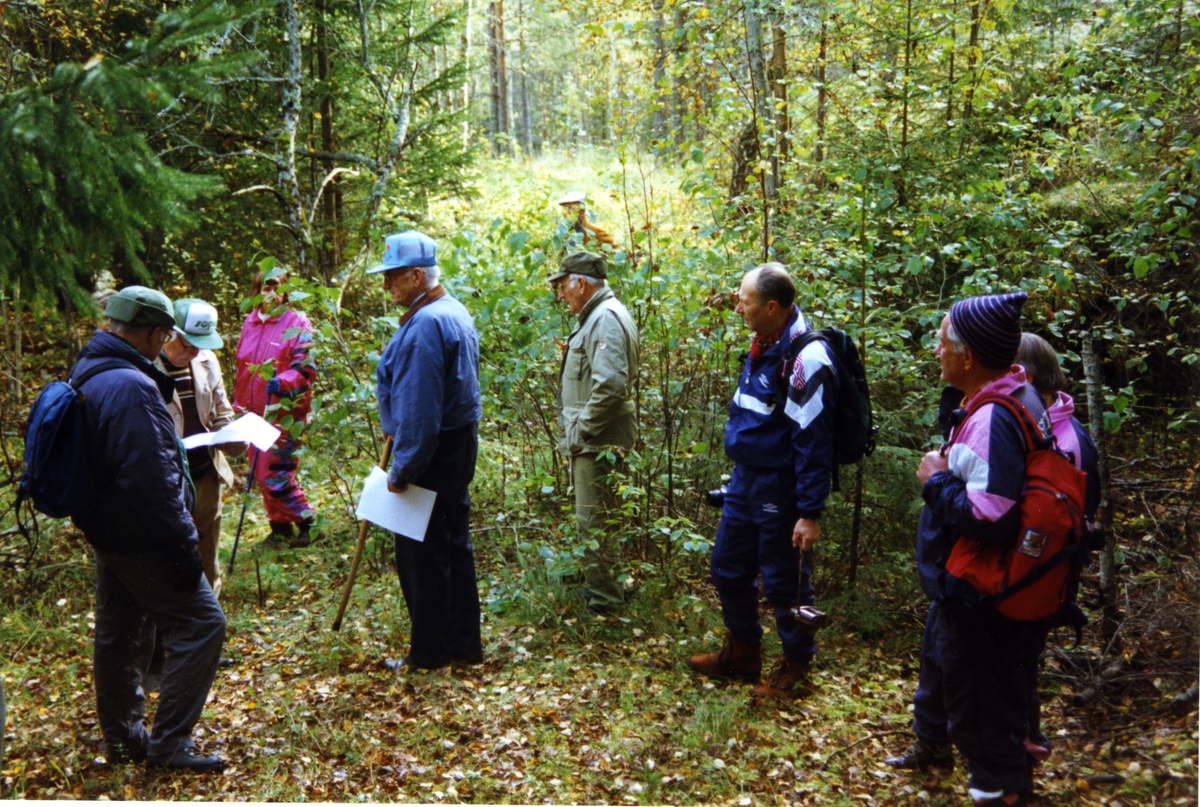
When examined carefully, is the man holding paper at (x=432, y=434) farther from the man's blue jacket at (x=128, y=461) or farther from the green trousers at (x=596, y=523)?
the man's blue jacket at (x=128, y=461)

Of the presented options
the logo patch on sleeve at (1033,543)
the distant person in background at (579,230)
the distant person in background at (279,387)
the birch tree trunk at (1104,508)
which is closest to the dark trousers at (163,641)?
the distant person in background at (279,387)

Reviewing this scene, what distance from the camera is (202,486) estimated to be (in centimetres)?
429

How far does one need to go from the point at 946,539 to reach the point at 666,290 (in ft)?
8.53

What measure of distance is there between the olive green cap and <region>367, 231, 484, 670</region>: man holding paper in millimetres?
774

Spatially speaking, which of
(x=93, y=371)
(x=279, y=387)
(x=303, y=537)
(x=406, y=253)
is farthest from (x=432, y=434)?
(x=303, y=537)

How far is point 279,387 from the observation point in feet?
16.5

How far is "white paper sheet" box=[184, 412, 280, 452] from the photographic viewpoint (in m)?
3.92

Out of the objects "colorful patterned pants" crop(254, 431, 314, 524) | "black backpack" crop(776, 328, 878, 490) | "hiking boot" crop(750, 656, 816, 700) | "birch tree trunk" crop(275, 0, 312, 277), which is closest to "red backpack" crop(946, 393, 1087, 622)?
"black backpack" crop(776, 328, 878, 490)

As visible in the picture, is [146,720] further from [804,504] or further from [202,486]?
[804,504]

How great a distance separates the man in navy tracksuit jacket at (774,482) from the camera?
3332 mm

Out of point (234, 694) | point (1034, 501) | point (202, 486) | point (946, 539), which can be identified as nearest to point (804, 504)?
point (946, 539)

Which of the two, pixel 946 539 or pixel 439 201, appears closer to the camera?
pixel 946 539

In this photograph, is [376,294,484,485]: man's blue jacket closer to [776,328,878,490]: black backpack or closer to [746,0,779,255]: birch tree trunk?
[776,328,878,490]: black backpack

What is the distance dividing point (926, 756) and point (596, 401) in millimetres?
2284
